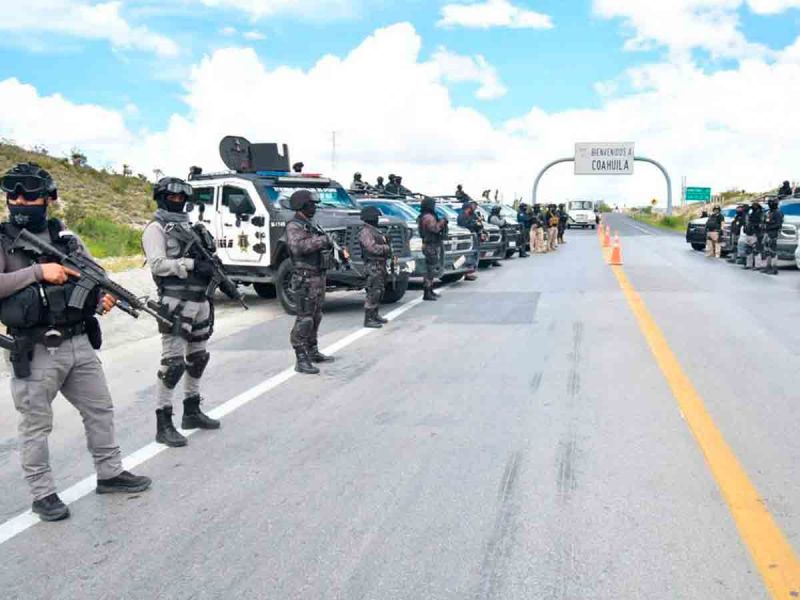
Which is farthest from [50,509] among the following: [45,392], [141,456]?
[141,456]

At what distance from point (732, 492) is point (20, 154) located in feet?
132

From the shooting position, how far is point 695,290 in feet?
48.6

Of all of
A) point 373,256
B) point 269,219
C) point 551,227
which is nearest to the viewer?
point 373,256

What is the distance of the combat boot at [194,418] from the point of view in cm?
592

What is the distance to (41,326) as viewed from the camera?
4207 millimetres

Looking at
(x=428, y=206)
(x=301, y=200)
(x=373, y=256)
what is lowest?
(x=373, y=256)

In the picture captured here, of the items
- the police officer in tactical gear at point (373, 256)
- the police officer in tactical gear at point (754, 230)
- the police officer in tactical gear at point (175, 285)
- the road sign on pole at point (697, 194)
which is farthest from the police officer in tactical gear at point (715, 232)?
the road sign on pole at point (697, 194)

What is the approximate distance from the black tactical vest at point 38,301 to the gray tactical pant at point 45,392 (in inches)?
6.4

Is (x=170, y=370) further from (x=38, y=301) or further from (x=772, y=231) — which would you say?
(x=772, y=231)

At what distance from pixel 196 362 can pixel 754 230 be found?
55.6 ft

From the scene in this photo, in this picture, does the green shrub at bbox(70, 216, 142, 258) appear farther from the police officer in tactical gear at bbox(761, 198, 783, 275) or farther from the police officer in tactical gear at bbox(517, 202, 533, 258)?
the police officer in tactical gear at bbox(761, 198, 783, 275)

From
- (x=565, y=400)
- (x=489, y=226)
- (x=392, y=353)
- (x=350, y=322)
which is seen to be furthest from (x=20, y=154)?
(x=565, y=400)

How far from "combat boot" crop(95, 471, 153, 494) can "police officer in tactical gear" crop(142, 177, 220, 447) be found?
2.77 ft

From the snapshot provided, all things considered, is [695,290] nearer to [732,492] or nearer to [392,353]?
[392,353]
